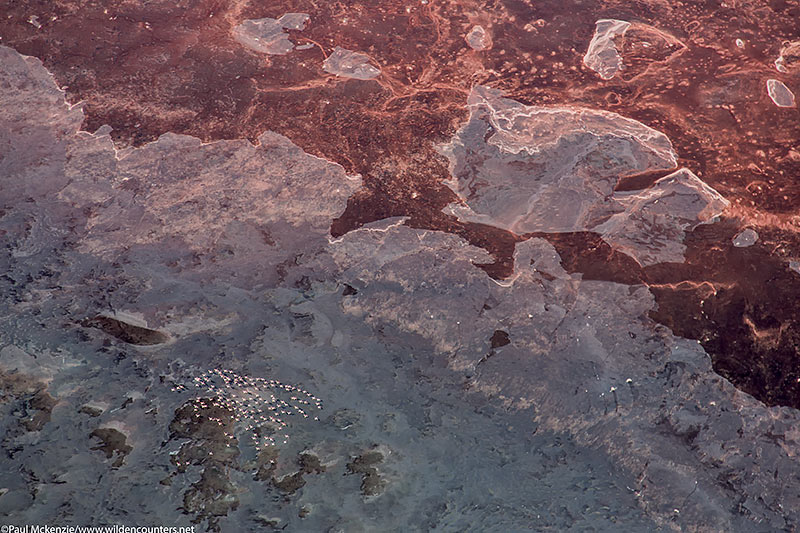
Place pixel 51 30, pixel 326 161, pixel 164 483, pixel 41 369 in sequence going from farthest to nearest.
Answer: pixel 51 30
pixel 326 161
pixel 41 369
pixel 164 483

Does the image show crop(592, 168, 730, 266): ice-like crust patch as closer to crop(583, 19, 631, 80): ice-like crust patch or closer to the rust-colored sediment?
the rust-colored sediment

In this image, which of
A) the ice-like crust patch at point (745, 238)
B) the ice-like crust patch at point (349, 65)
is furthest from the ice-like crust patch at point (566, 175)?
the ice-like crust patch at point (349, 65)

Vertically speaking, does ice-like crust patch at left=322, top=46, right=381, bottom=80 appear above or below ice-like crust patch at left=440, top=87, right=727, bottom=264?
above

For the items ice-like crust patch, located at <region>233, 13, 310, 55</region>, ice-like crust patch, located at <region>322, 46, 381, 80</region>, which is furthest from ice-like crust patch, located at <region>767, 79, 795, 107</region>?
ice-like crust patch, located at <region>233, 13, 310, 55</region>

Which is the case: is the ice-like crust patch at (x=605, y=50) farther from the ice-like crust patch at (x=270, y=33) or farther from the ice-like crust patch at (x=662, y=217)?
the ice-like crust patch at (x=270, y=33)

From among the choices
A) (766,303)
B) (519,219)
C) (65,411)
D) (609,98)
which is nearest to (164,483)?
(65,411)

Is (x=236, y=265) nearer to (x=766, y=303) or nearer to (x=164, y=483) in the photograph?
(x=164, y=483)
